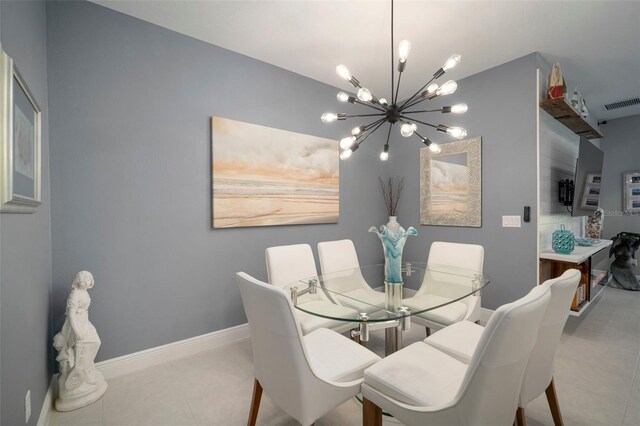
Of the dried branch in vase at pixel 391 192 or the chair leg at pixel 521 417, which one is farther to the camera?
the dried branch in vase at pixel 391 192

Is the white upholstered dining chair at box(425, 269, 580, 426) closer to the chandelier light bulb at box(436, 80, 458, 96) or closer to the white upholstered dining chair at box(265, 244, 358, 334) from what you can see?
the white upholstered dining chair at box(265, 244, 358, 334)

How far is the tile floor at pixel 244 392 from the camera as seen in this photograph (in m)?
1.69

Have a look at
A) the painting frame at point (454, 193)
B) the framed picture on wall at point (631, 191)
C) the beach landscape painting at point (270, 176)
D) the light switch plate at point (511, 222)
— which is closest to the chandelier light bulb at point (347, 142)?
the beach landscape painting at point (270, 176)

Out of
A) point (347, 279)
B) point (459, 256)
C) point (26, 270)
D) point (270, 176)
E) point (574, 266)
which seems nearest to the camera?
Result: point (26, 270)

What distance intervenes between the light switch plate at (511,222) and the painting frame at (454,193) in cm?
24

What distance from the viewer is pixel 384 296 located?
184 cm

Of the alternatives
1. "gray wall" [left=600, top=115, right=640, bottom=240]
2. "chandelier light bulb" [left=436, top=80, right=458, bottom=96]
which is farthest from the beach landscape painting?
"gray wall" [left=600, top=115, right=640, bottom=240]

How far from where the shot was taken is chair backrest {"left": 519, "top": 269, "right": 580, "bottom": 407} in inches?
50.2

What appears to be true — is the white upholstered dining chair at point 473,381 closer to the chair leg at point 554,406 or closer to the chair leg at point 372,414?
the chair leg at point 372,414

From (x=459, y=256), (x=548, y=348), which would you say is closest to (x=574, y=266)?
(x=459, y=256)

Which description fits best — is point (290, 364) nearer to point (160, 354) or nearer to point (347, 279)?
point (347, 279)

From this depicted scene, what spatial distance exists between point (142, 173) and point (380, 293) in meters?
2.07

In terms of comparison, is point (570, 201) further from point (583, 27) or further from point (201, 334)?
point (201, 334)

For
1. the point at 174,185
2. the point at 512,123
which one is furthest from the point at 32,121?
the point at 512,123
